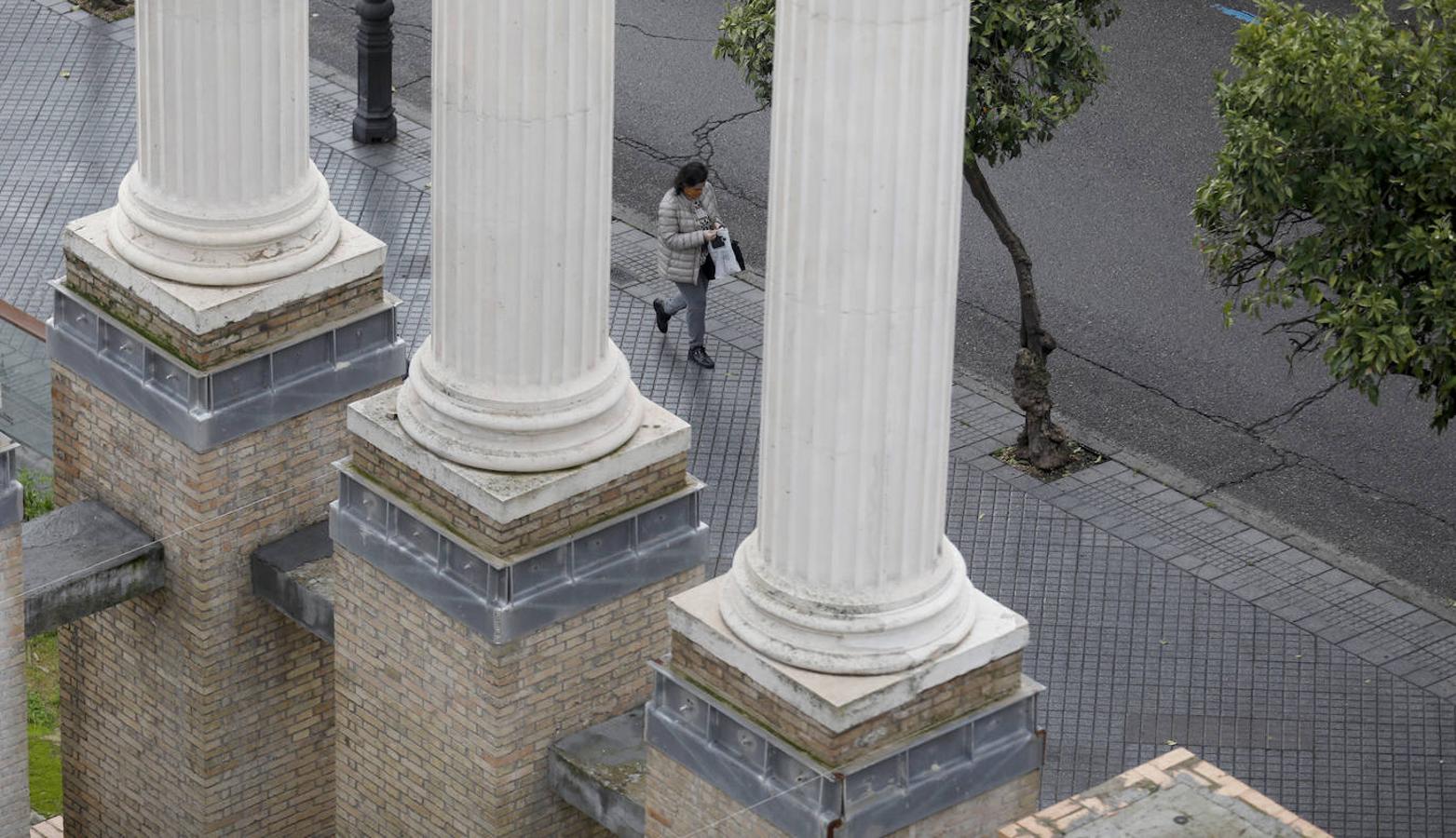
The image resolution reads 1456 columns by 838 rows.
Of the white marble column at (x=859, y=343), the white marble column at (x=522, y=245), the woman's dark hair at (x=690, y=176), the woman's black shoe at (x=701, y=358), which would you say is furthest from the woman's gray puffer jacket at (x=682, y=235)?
the white marble column at (x=859, y=343)

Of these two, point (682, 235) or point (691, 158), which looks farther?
point (691, 158)

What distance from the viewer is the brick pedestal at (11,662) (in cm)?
1314

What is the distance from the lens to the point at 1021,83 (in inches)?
710

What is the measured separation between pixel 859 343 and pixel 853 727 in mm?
1449

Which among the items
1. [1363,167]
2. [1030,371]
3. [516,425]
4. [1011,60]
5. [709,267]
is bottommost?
[1030,371]

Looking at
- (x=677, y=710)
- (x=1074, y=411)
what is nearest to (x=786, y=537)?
(x=677, y=710)

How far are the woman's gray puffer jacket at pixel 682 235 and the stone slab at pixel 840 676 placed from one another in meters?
7.87

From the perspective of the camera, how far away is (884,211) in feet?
33.4

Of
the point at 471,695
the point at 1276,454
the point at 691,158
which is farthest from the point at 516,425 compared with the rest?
the point at 691,158

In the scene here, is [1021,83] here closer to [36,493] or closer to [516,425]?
[36,493]

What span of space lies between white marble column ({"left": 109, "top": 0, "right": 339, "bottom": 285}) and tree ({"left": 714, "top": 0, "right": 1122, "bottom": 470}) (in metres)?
4.53

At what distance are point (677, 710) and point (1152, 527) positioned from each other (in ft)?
22.1

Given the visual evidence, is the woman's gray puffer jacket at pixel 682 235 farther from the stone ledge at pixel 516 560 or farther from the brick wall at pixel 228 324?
the stone ledge at pixel 516 560

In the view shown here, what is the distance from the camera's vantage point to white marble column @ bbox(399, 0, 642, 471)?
1166cm
